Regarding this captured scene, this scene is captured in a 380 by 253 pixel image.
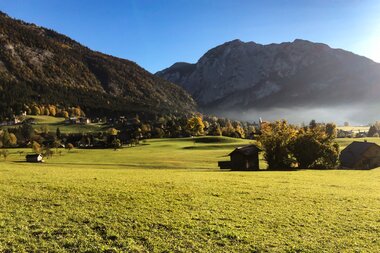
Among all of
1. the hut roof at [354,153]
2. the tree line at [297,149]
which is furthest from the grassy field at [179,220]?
the hut roof at [354,153]

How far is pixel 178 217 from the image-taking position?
19.6m

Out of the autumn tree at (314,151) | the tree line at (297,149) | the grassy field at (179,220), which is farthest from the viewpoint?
the autumn tree at (314,151)

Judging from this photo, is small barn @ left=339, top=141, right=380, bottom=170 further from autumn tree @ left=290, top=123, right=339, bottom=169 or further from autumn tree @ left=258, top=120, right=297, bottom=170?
autumn tree @ left=258, top=120, right=297, bottom=170

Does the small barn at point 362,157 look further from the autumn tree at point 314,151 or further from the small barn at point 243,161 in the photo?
the small barn at point 243,161

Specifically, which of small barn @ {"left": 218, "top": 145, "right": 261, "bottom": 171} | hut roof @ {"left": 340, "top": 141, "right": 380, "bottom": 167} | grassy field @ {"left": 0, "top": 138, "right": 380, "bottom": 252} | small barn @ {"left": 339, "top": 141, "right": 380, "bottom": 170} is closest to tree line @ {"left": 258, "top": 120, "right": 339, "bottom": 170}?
small barn @ {"left": 218, "top": 145, "right": 261, "bottom": 171}

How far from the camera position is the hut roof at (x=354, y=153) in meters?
→ 85.8

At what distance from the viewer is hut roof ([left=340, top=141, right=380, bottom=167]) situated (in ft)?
281

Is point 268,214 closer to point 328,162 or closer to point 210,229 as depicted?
point 210,229

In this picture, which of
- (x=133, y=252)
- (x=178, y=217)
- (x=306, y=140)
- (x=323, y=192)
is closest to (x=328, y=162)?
(x=306, y=140)

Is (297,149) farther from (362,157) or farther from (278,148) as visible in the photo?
(362,157)

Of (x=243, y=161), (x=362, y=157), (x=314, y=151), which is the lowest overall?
(x=362, y=157)

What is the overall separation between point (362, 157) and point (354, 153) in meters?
2.41

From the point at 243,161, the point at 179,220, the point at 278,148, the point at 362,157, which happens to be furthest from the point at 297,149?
the point at 179,220

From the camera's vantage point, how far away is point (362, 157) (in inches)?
3364
